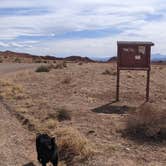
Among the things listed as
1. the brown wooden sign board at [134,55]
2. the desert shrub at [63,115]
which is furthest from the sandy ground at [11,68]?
the desert shrub at [63,115]

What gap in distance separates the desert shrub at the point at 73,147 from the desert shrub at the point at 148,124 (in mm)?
1859

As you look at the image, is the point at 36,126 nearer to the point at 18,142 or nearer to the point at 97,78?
the point at 18,142

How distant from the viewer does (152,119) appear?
47.7ft

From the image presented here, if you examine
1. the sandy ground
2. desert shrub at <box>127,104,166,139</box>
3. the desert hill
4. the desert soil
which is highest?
desert shrub at <box>127,104,166,139</box>

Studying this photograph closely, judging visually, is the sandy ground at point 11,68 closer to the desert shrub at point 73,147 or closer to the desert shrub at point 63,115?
the desert shrub at point 63,115

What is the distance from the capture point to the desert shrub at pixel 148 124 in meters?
13.8

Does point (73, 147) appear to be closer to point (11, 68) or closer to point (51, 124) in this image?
point (51, 124)

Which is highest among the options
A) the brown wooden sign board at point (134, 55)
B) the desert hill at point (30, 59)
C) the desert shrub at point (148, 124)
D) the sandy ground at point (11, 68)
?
the brown wooden sign board at point (134, 55)

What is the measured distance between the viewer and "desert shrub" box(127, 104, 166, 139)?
45.4 feet

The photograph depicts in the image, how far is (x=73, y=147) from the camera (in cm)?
1214

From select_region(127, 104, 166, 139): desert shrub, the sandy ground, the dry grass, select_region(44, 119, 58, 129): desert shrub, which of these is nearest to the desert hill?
the sandy ground

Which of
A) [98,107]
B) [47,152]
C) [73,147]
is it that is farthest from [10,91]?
[47,152]

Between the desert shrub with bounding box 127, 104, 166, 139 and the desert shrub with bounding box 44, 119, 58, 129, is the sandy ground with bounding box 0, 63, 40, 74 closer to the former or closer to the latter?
the desert shrub with bounding box 44, 119, 58, 129

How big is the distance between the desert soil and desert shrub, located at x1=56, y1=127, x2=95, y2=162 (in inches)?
9.9
